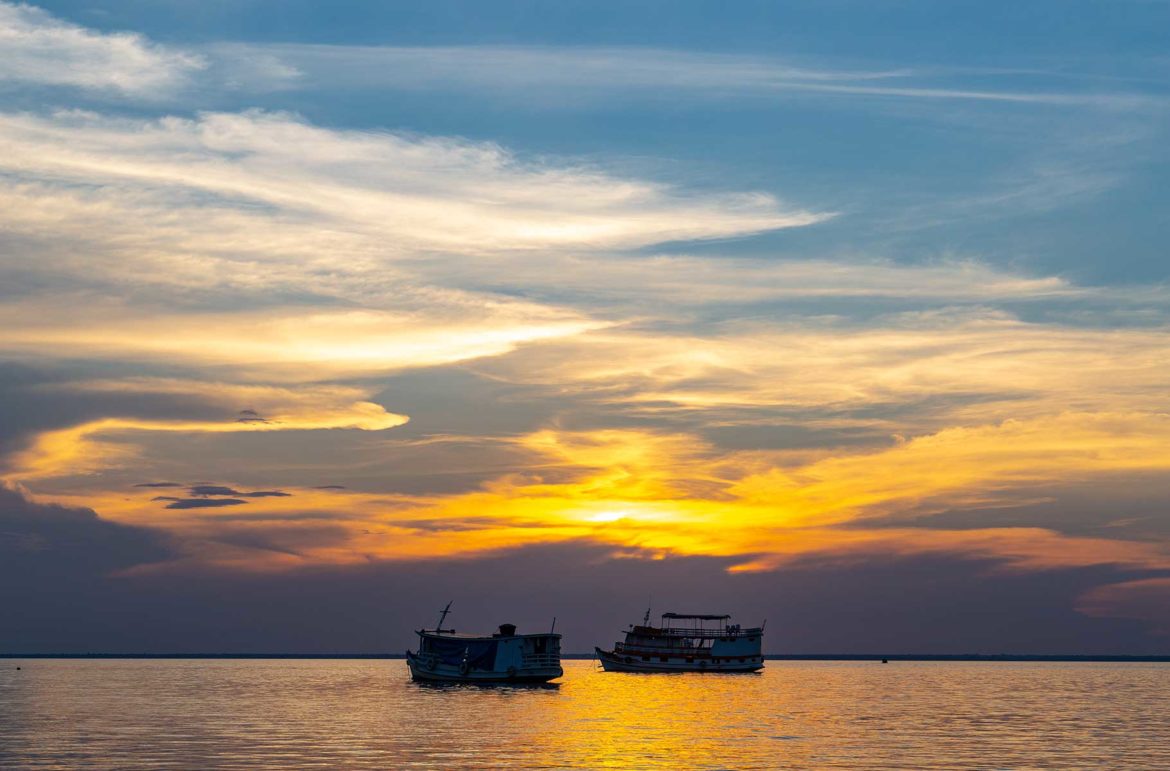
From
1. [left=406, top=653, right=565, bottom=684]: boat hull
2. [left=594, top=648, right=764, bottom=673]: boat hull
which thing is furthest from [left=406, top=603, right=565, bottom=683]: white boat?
[left=594, top=648, right=764, bottom=673]: boat hull

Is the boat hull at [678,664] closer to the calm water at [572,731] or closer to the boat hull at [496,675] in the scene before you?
the calm water at [572,731]

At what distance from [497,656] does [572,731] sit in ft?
162

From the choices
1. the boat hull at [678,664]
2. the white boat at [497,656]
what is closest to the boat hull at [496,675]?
the white boat at [497,656]

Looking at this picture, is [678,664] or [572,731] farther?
[678,664]

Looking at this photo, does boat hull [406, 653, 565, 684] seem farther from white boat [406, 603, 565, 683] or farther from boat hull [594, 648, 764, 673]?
boat hull [594, 648, 764, 673]

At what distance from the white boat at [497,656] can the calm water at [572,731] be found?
3.53 metres

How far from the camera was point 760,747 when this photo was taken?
232 ft

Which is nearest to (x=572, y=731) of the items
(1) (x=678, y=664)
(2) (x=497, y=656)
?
(2) (x=497, y=656)

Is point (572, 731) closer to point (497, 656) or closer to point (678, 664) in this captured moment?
point (497, 656)

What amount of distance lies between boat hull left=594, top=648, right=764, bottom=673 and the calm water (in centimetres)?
4554

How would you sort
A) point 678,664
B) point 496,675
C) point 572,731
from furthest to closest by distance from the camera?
point 678,664 < point 496,675 < point 572,731

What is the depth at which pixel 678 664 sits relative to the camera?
182 m

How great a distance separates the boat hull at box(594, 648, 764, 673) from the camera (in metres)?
182

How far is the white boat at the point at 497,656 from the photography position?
129000 millimetres
